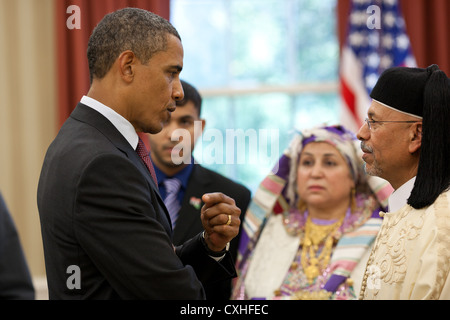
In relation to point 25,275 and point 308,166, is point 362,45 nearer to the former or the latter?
point 308,166

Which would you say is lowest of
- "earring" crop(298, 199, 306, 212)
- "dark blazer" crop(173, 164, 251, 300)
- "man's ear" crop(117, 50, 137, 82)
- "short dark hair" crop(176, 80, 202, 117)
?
"earring" crop(298, 199, 306, 212)

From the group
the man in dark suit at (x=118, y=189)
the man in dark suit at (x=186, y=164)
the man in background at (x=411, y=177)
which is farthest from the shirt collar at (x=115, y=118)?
the man in dark suit at (x=186, y=164)

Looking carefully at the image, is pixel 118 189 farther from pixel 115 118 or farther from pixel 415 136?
pixel 415 136

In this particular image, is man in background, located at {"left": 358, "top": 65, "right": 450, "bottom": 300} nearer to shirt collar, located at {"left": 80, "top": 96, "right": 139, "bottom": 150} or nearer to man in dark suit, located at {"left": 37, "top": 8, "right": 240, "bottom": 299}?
man in dark suit, located at {"left": 37, "top": 8, "right": 240, "bottom": 299}

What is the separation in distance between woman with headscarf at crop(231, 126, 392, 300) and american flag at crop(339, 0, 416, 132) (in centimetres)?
98

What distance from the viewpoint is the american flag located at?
4.25 m

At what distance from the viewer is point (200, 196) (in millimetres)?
3041

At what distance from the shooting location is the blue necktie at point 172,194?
3023 millimetres

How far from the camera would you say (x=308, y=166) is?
3281 millimetres

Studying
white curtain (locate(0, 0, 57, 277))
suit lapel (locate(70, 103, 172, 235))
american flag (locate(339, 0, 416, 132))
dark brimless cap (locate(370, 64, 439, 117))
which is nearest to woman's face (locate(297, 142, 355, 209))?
american flag (locate(339, 0, 416, 132))

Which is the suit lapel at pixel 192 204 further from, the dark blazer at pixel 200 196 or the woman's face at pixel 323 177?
the woman's face at pixel 323 177

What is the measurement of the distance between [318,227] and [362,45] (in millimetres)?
1686

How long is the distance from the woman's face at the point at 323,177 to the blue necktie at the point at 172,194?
2.30ft
